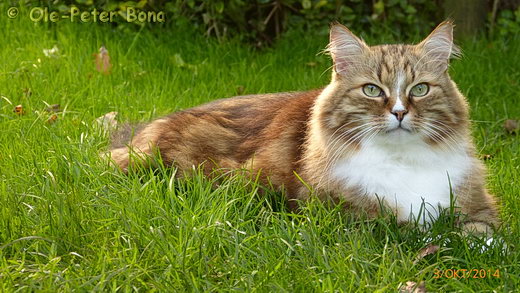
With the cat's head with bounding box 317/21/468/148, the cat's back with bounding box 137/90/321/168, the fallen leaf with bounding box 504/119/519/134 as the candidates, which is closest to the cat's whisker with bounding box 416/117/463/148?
the cat's head with bounding box 317/21/468/148

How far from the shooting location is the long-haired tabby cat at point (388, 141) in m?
3.78

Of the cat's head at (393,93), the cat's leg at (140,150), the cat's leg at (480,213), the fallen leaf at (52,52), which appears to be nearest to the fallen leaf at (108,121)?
the cat's leg at (140,150)

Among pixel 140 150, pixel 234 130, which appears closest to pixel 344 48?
pixel 234 130

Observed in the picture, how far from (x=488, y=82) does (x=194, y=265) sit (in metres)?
3.53

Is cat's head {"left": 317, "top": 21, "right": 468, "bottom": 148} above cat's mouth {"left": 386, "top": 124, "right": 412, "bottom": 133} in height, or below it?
above

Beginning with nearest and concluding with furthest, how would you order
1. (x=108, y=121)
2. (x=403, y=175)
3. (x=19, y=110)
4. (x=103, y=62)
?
(x=403, y=175) < (x=108, y=121) < (x=19, y=110) < (x=103, y=62)

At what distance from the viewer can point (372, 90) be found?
151 inches

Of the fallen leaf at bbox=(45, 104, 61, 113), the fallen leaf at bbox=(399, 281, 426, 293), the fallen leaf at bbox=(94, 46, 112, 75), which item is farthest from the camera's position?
the fallen leaf at bbox=(94, 46, 112, 75)

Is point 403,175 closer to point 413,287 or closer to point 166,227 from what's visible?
point 413,287

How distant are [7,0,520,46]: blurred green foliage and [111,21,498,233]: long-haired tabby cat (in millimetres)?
2800

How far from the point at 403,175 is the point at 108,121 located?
1.99 metres

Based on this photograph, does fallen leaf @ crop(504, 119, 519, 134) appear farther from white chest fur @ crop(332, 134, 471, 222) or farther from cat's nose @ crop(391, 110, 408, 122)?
cat's nose @ crop(391, 110, 408, 122)

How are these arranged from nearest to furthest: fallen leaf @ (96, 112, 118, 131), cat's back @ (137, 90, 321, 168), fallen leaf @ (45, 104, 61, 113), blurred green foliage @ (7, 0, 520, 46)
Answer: cat's back @ (137, 90, 321, 168) → fallen leaf @ (96, 112, 118, 131) → fallen leaf @ (45, 104, 61, 113) → blurred green foliage @ (7, 0, 520, 46)

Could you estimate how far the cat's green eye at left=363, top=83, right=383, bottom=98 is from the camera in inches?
151
